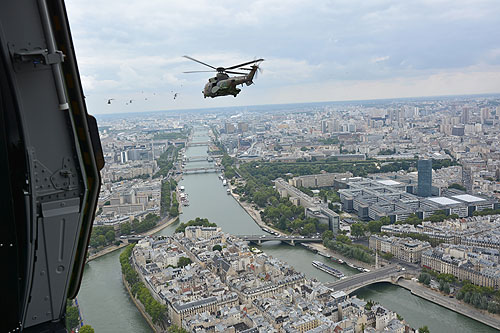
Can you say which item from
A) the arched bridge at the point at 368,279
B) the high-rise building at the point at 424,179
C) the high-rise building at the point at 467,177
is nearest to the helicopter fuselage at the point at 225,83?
the arched bridge at the point at 368,279

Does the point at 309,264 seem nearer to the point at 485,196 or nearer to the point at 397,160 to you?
the point at 485,196

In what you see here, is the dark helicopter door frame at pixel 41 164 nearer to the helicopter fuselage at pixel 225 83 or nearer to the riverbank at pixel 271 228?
the helicopter fuselage at pixel 225 83

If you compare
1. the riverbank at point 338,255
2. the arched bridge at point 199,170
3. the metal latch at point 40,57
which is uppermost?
the metal latch at point 40,57

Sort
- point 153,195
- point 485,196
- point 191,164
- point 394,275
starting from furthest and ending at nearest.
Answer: point 191,164, point 153,195, point 485,196, point 394,275

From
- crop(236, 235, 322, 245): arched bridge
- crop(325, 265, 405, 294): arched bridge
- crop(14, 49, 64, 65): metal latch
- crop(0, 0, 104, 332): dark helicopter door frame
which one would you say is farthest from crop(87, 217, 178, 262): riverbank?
crop(14, 49, 64, 65): metal latch

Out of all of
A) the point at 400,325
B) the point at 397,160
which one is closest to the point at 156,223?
the point at 400,325
